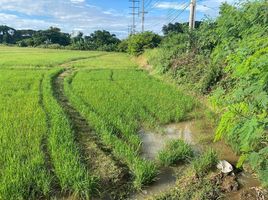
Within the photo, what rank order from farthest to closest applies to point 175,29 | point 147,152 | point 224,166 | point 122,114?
1. point 175,29
2. point 122,114
3. point 147,152
4. point 224,166

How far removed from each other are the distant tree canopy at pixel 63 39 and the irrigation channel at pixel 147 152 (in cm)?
4632

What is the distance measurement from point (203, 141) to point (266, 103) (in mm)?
2861

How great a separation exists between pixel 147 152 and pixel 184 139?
107cm

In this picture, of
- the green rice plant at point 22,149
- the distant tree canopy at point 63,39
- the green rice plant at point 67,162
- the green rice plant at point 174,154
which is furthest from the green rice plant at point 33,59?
the distant tree canopy at point 63,39

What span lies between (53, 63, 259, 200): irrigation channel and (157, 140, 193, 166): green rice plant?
132 mm

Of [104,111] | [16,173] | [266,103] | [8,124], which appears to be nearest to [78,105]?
[104,111]

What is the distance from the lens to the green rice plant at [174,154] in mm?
4766

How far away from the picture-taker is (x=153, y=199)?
3.79 m

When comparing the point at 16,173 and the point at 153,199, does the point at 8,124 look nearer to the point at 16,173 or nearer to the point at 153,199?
the point at 16,173

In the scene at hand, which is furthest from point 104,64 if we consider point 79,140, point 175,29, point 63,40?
point 63,40

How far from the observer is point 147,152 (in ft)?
17.6

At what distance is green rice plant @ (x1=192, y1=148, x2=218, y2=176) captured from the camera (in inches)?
175

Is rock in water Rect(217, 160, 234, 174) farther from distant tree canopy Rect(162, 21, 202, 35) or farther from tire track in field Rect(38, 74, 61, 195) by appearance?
distant tree canopy Rect(162, 21, 202, 35)

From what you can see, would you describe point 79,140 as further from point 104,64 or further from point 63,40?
point 63,40
